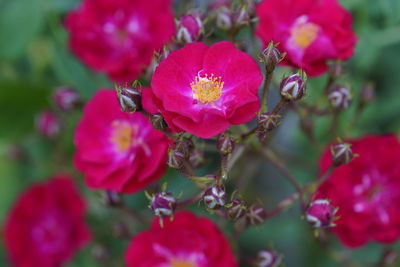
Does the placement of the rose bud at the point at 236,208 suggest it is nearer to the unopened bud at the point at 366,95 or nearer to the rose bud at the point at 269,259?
the rose bud at the point at 269,259

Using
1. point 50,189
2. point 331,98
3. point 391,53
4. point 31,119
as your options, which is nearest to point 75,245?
point 50,189

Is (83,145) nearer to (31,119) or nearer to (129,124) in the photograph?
(129,124)

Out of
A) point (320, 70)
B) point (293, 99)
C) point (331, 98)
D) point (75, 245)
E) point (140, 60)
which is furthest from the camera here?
point (75, 245)

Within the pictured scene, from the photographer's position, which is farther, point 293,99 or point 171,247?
point 171,247

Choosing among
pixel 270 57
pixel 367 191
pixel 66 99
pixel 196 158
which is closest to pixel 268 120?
pixel 270 57

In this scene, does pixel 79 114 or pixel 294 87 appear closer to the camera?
pixel 294 87

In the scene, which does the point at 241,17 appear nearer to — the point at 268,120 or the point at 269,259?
the point at 268,120
